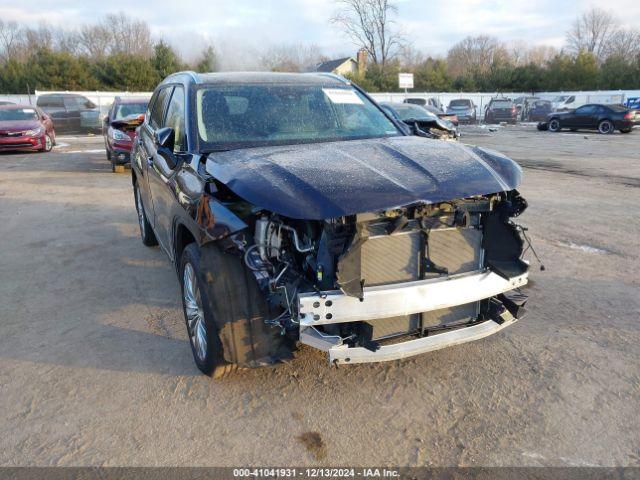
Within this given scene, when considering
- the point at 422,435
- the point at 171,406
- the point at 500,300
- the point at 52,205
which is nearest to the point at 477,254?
the point at 500,300

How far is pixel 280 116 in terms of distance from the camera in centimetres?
418

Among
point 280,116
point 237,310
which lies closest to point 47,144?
point 280,116

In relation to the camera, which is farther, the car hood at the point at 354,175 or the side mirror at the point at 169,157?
the side mirror at the point at 169,157

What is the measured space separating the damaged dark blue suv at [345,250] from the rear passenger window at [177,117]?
0.98 feet

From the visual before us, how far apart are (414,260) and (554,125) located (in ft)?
88.4

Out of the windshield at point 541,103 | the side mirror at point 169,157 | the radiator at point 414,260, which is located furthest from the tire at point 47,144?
the windshield at point 541,103

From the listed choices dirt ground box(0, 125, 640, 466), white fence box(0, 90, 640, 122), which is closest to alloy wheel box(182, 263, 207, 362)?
dirt ground box(0, 125, 640, 466)

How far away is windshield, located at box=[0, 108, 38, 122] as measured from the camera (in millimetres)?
16016

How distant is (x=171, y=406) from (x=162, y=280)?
7.39ft

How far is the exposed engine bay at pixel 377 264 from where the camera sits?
2.79 metres

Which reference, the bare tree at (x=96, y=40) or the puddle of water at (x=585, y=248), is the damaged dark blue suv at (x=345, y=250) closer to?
the puddle of water at (x=585, y=248)

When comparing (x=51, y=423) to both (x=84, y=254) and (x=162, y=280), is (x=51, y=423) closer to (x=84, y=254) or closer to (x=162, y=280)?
(x=162, y=280)

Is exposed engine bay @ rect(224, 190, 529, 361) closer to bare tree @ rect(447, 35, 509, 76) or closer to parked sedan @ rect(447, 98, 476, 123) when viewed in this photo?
parked sedan @ rect(447, 98, 476, 123)

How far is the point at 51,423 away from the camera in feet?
9.77
